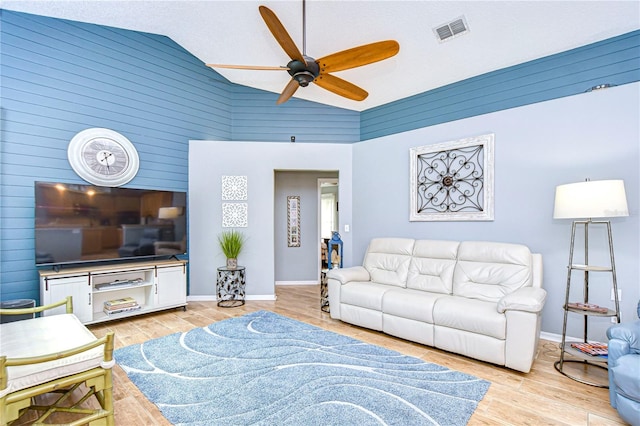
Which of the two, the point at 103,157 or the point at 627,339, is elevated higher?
the point at 103,157

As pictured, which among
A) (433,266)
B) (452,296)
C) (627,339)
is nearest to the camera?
(627,339)

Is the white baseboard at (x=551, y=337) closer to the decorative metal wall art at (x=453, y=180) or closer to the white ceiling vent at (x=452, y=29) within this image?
the decorative metal wall art at (x=453, y=180)

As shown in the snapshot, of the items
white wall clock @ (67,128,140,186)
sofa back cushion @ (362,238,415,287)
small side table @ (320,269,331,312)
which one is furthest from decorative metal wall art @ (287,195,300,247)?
white wall clock @ (67,128,140,186)

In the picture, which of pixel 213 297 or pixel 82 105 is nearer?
pixel 82 105

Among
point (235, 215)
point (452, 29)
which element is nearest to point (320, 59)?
point (452, 29)

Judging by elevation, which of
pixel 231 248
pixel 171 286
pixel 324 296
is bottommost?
pixel 324 296

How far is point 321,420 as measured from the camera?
2.01 m

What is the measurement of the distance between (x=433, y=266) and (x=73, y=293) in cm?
430

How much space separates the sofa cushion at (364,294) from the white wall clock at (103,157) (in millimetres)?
3500

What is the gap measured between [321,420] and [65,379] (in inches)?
61.6

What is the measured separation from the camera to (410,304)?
330cm

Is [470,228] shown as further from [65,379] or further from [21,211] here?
[21,211]

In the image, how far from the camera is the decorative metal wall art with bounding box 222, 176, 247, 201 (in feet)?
17.0

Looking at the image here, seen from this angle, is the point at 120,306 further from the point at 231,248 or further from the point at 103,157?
the point at 103,157
